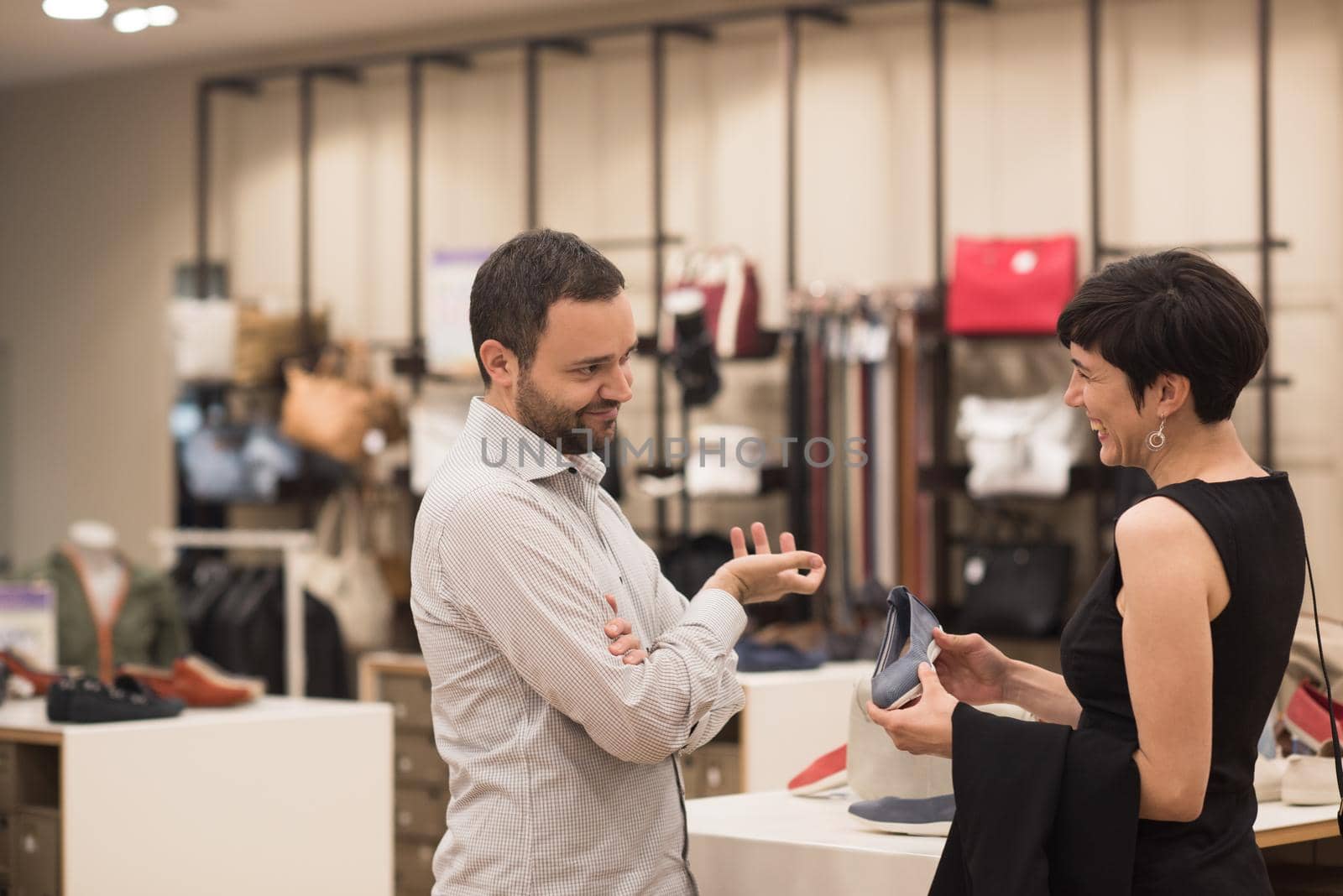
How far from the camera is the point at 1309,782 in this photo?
8.85 feet

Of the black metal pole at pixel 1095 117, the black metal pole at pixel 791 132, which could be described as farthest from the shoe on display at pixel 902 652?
the black metal pole at pixel 791 132

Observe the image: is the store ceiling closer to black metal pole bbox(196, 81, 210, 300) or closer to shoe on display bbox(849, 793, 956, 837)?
black metal pole bbox(196, 81, 210, 300)

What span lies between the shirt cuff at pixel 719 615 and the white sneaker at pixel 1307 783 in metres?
1.24

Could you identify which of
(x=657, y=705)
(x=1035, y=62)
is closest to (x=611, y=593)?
(x=657, y=705)

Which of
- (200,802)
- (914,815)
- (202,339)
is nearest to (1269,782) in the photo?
(914,815)

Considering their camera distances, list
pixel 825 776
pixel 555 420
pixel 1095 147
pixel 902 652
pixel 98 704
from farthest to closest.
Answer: pixel 1095 147, pixel 98 704, pixel 825 776, pixel 902 652, pixel 555 420

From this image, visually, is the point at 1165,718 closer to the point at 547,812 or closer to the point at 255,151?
the point at 547,812

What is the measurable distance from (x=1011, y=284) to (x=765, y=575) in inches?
154

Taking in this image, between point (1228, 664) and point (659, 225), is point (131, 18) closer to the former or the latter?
point (659, 225)

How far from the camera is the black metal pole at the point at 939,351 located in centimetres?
601

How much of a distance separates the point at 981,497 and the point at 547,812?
13.6 ft

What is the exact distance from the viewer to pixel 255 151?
8.29m

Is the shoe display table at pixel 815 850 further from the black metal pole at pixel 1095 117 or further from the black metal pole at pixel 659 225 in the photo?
the black metal pole at pixel 659 225

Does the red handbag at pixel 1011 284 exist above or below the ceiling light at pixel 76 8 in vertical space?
below
